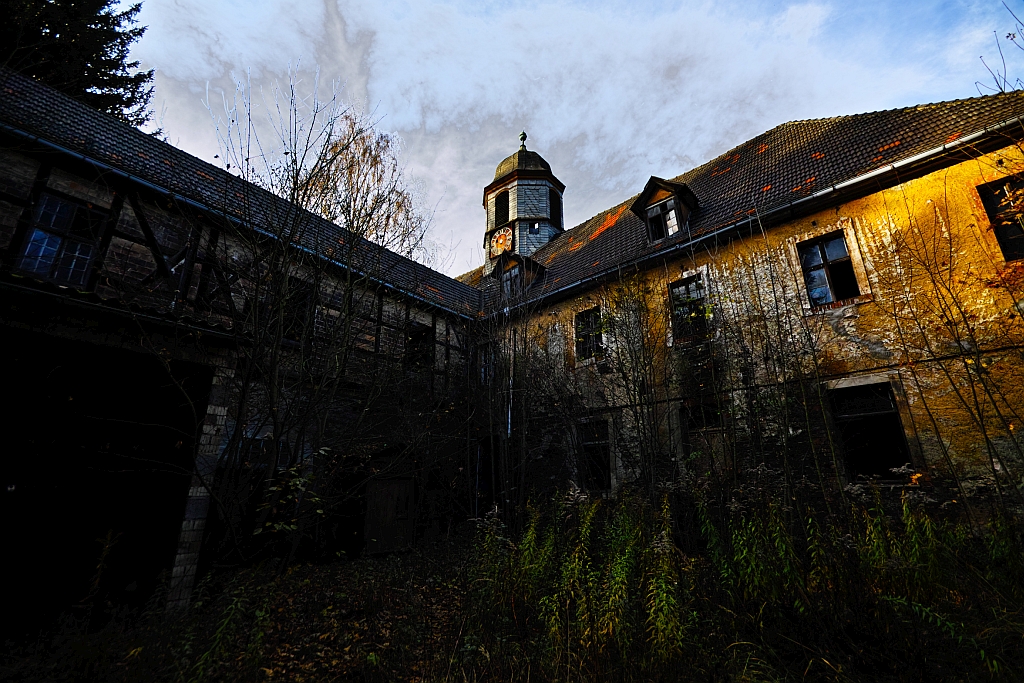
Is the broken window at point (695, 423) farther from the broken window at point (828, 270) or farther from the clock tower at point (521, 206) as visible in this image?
the clock tower at point (521, 206)

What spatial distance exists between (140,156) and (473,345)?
7.68 metres

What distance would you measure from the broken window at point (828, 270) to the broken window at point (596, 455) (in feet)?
16.5

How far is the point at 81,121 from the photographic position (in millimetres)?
8406

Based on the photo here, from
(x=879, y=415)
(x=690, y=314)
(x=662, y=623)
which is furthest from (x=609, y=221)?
(x=662, y=623)

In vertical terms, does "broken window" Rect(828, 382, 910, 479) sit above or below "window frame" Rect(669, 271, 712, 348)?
below

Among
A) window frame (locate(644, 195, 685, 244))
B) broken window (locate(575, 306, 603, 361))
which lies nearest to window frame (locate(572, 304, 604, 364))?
broken window (locate(575, 306, 603, 361))

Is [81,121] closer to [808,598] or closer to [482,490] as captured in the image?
[482,490]

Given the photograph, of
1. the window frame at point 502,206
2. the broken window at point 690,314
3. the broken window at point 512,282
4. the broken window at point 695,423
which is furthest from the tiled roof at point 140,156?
the window frame at point 502,206

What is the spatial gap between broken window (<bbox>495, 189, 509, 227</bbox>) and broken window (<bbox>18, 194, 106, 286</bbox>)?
14707 mm

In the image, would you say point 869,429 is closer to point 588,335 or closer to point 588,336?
point 588,335

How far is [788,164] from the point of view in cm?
1048

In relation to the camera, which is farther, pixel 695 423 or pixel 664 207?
pixel 664 207

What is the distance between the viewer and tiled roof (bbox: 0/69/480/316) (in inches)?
221

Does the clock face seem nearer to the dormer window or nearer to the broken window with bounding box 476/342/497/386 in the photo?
the dormer window
